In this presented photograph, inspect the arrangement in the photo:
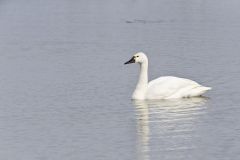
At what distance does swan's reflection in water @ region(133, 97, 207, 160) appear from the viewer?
13125 mm

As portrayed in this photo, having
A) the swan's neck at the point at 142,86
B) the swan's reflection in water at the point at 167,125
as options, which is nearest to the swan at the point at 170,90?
the swan's neck at the point at 142,86

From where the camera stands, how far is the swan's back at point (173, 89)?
18.0 meters

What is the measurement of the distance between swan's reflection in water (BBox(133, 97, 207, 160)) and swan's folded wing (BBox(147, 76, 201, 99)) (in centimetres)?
16

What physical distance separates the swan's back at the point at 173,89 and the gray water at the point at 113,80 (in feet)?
0.82

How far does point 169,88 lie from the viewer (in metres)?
18.0

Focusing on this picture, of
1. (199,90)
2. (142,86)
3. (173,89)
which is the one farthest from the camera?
(142,86)

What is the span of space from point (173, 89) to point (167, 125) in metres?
3.18

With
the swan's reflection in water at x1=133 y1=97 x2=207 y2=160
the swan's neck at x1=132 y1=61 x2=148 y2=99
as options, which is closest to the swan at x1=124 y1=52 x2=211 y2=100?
the swan's neck at x1=132 y1=61 x2=148 y2=99

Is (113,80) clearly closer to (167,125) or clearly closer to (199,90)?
(199,90)

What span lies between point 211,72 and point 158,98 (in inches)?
104

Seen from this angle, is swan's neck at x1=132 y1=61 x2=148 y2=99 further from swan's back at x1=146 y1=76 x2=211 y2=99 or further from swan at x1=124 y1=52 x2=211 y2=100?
swan's back at x1=146 y1=76 x2=211 y2=99

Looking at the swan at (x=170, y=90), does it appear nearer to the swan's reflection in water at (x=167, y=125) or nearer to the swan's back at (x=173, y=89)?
the swan's back at (x=173, y=89)

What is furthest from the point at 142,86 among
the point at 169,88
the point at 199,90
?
the point at 199,90

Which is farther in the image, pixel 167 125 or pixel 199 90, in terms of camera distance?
pixel 199 90
